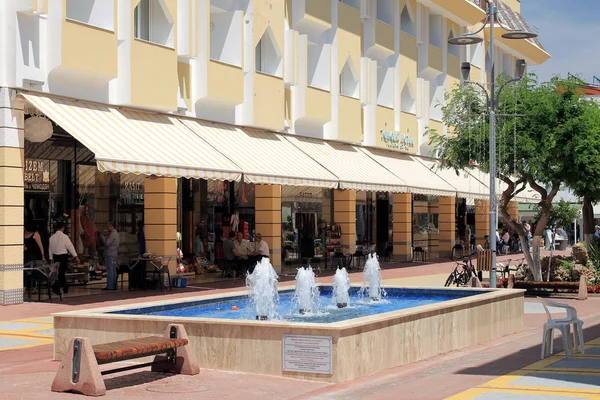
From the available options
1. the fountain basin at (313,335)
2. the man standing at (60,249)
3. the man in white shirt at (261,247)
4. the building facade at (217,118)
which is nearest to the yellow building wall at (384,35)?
the building facade at (217,118)

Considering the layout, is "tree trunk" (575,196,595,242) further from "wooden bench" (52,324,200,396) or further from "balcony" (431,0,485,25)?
"wooden bench" (52,324,200,396)

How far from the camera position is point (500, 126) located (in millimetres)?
29484

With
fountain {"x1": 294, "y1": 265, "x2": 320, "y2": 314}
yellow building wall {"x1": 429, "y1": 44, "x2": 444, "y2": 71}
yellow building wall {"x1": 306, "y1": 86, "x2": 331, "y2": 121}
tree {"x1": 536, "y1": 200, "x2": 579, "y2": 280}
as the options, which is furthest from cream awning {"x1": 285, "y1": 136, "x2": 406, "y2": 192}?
tree {"x1": 536, "y1": 200, "x2": 579, "y2": 280}

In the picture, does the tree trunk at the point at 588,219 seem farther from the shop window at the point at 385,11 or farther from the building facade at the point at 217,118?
the shop window at the point at 385,11

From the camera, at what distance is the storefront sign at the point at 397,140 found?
42.1m

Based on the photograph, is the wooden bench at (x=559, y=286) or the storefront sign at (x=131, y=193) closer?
the wooden bench at (x=559, y=286)

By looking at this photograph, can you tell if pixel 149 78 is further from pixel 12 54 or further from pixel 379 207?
pixel 379 207

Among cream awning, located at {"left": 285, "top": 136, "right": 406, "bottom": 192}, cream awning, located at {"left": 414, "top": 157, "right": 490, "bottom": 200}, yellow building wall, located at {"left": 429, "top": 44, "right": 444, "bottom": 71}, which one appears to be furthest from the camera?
yellow building wall, located at {"left": 429, "top": 44, "right": 444, "bottom": 71}

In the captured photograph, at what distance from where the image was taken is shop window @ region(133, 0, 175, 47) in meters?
27.2

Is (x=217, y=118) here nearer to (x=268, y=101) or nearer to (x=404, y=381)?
(x=268, y=101)

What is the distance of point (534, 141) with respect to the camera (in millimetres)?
28734

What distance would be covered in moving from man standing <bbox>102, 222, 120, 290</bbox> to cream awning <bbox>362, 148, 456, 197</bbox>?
1481 centimetres

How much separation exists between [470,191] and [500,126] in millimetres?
16499

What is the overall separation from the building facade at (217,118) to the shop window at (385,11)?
91 millimetres
